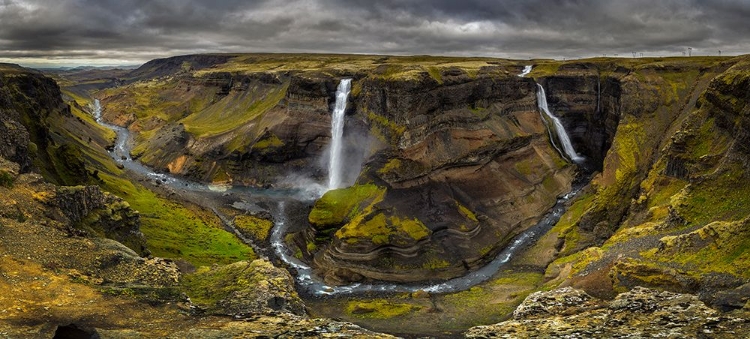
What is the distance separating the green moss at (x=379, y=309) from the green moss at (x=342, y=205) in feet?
57.9

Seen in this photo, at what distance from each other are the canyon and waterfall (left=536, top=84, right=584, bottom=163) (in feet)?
3.54

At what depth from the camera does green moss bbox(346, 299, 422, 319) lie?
45956 mm

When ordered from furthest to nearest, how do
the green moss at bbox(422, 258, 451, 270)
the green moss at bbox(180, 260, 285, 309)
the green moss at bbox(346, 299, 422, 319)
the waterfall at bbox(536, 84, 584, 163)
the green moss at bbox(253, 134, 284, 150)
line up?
the green moss at bbox(253, 134, 284, 150)
the waterfall at bbox(536, 84, 584, 163)
the green moss at bbox(422, 258, 451, 270)
the green moss at bbox(346, 299, 422, 319)
the green moss at bbox(180, 260, 285, 309)

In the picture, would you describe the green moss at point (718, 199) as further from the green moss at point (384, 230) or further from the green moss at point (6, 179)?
the green moss at point (6, 179)

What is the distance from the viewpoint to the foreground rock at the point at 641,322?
765 inches

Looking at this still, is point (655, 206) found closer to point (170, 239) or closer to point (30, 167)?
point (170, 239)

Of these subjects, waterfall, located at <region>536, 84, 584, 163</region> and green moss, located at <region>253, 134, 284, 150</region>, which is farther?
green moss, located at <region>253, 134, 284, 150</region>

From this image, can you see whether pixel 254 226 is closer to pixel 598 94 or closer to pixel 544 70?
pixel 598 94

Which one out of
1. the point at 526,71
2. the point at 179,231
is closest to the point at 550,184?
the point at 526,71

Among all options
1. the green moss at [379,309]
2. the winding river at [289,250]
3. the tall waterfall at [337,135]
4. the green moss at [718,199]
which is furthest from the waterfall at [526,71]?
the green moss at [379,309]

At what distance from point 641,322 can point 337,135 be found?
7581cm

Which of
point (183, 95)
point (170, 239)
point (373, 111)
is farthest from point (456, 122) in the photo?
point (183, 95)

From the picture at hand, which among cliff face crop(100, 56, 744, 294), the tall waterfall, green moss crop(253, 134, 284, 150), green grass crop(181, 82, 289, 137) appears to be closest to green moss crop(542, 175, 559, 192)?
cliff face crop(100, 56, 744, 294)

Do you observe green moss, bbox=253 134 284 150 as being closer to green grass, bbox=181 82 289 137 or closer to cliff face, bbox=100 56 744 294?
cliff face, bbox=100 56 744 294
